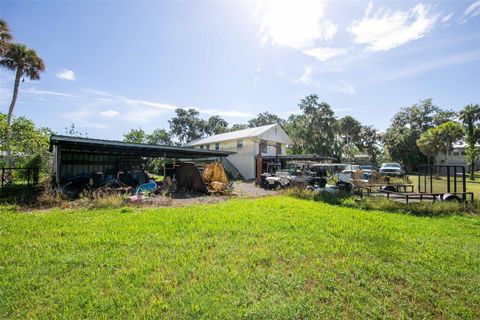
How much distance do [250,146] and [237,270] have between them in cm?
2364

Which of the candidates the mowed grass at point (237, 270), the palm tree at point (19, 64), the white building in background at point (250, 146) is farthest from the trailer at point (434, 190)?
the palm tree at point (19, 64)

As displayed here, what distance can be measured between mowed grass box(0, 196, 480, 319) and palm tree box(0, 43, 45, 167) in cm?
1718

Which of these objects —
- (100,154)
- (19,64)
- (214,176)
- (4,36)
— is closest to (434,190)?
(214,176)


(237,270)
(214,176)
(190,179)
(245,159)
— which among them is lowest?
(237,270)

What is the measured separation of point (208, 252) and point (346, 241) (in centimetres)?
294

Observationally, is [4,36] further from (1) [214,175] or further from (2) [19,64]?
(1) [214,175]

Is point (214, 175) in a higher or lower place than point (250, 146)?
lower

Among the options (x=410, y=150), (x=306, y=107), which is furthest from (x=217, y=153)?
(x=410, y=150)

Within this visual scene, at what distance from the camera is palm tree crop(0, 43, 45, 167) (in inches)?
688

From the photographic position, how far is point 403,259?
4105 mm

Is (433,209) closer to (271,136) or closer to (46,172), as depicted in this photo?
(271,136)

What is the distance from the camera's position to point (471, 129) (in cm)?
2841

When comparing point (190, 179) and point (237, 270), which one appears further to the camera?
point (190, 179)

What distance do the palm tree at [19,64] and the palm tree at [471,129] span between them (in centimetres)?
4281
